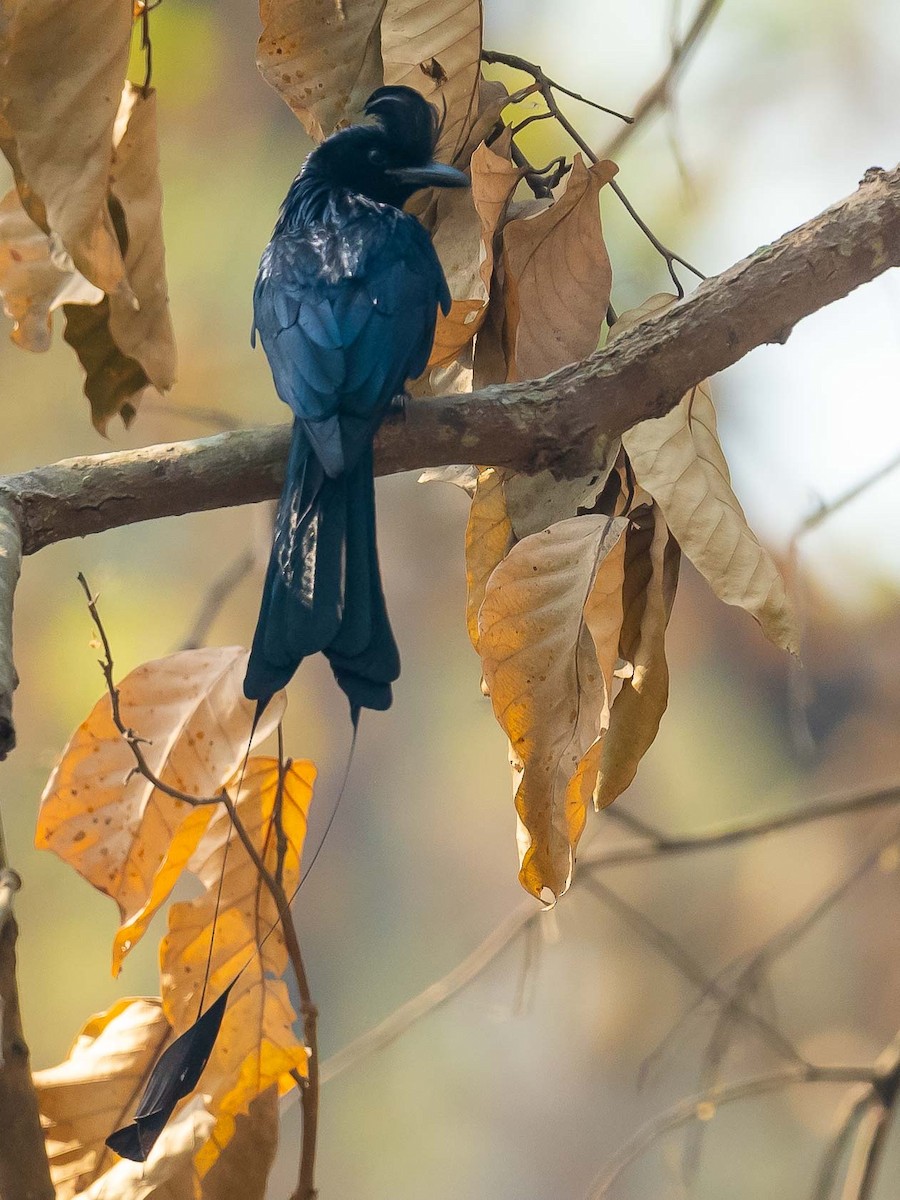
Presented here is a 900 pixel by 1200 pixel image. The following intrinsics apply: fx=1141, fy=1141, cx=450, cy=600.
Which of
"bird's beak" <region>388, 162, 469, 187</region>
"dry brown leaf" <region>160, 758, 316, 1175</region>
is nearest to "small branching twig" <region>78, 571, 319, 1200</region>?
"dry brown leaf" <region>160, 758, 316, 1175</region>

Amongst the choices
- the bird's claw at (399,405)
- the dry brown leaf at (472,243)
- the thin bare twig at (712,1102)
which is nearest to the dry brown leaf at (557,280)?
the dry brown leaf at (472,243)

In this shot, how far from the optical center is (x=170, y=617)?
235 cm

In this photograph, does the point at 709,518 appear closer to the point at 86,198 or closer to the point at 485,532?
the point at 485,532

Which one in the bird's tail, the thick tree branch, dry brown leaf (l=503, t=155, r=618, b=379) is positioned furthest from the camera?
A: dry brown leaf (l=503, t=155, r=618, b=379)

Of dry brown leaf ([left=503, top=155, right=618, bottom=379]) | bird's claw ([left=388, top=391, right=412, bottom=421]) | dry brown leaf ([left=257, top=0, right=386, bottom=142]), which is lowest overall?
bird's claw ([left=388, top=391, right=412, bottom=421])

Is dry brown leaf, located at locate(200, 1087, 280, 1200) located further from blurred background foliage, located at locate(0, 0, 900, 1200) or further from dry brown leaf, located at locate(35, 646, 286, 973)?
blurred background foliage, located at locate(0, 0, 900, 1200)

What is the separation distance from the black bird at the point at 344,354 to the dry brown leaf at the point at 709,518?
22 centimetres

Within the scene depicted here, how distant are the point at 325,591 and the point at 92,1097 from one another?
1.76 feet

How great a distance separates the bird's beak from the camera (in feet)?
3.78

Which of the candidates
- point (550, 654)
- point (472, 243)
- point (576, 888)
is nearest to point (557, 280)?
point (472, 243)

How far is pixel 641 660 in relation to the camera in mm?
977

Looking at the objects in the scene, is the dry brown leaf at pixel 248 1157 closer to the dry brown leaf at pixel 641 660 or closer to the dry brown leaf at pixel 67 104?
the dry brown leaf at pixel 641 660

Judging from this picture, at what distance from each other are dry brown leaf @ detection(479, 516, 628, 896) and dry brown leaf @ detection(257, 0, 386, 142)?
59cm

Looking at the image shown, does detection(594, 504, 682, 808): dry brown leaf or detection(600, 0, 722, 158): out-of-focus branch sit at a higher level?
detection(600, 0, 722, 158): out-of-focus branch
